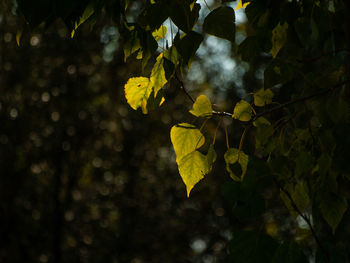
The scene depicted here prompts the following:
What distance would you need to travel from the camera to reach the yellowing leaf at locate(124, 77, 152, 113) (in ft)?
2.69

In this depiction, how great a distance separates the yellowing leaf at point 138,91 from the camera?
0.82 metres

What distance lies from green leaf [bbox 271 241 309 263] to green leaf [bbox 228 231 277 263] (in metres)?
0.03

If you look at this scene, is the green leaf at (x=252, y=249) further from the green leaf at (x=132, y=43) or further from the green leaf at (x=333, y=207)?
the green leaf at (x=132, y=43)

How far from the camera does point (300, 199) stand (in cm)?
94

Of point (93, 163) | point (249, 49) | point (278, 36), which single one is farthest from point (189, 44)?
point (93, 163)

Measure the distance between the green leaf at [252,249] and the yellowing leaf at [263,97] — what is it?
0.27 meters

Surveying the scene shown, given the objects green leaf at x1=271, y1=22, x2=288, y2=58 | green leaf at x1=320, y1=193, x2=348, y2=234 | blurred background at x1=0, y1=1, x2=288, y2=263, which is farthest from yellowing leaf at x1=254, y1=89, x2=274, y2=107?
blurred background at x1=0, y1=1, x2=288, y2=263

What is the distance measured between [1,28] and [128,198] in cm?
217

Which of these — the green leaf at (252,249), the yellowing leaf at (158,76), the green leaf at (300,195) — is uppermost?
the yellowing leaf at (158,76)

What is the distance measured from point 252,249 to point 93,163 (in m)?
4.34

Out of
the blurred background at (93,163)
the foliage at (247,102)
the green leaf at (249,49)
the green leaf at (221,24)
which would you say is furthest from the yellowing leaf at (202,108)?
the blurred background at (93,163)

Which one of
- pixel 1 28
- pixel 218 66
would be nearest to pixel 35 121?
pixel 1 28

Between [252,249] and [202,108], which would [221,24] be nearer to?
[202,108]

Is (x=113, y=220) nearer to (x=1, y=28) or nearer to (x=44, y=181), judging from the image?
(x=44, y=181)
